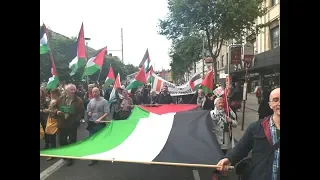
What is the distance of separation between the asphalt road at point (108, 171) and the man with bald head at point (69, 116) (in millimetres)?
62

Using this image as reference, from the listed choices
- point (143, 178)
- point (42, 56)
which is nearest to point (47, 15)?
point (42, 56)

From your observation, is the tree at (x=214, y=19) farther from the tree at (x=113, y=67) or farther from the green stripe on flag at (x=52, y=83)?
the green stripe on flag at (x=52, y=83)

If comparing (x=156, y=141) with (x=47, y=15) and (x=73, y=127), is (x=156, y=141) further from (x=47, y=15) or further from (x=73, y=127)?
(x=47, y=15)

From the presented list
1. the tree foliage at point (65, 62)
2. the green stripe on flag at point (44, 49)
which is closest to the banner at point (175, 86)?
the tree foliage at point (65, 62)

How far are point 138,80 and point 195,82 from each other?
46cm

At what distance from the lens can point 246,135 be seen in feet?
6.70

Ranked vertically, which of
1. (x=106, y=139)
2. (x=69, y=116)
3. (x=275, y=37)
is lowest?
(x=106, y=139)

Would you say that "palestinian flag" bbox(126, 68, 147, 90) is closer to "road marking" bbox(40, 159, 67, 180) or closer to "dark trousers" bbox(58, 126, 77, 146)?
"dark trousers" bbox(58, 126, 77, 146)

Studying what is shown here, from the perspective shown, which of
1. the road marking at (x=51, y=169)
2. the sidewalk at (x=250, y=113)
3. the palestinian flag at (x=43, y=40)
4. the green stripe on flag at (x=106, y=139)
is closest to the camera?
the sidewalk at (x=250, y=113)

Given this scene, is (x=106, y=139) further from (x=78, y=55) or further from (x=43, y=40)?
(x=43, y=40)

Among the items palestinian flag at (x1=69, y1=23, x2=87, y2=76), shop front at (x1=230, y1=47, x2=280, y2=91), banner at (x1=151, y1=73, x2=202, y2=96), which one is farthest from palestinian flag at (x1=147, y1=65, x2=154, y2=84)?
shop front at (x1=230, y1=47, x2=280, y2=91)

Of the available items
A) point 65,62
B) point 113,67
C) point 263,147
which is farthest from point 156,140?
point 65,62

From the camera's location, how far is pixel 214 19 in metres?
2.17

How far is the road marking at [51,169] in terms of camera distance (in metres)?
2.31
